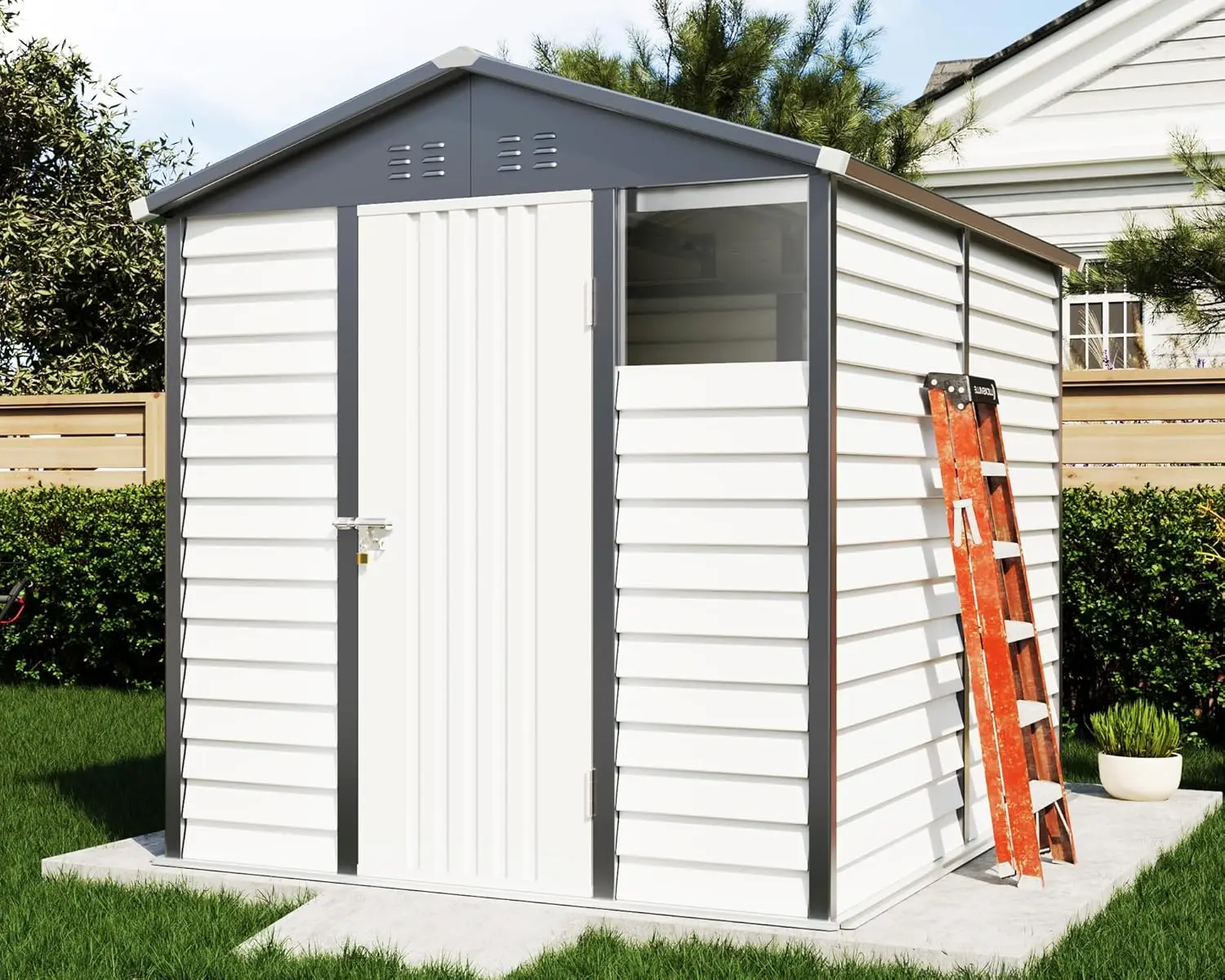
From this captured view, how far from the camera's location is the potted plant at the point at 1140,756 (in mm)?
6598

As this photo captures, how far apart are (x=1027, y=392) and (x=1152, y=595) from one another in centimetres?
183

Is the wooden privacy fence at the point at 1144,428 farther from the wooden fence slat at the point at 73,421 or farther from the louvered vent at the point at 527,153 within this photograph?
the wooden fence slat at the point at 73,421

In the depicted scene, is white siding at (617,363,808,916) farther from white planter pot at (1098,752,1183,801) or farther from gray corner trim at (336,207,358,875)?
white planter pot at (1098,752,1183,801)

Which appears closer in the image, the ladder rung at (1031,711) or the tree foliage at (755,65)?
the ladder rung at (1031,711)

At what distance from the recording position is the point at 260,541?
214 inches

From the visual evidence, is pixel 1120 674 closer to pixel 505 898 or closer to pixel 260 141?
pixel 505 898

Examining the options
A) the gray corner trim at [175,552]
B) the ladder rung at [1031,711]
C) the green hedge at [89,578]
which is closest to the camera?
the ladder rung at [1031,711]

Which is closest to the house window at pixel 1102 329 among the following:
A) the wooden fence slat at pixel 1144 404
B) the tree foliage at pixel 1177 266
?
the tree foliage at pixel 1177 266

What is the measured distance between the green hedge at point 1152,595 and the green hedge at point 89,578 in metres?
5.33

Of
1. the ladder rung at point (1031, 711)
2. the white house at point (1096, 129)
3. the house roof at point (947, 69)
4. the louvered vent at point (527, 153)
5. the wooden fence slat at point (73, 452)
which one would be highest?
the house roof at point (947, 69)

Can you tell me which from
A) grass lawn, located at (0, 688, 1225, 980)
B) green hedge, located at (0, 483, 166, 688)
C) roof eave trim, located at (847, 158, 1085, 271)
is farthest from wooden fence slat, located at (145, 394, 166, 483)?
roof eave trim, located at (847, 158, 1085, 271)

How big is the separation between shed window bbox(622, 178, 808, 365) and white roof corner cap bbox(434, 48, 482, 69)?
2.18 feet

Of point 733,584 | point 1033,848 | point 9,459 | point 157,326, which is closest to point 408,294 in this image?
point 733,584

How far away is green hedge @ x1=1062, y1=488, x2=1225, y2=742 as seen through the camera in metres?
7.66
